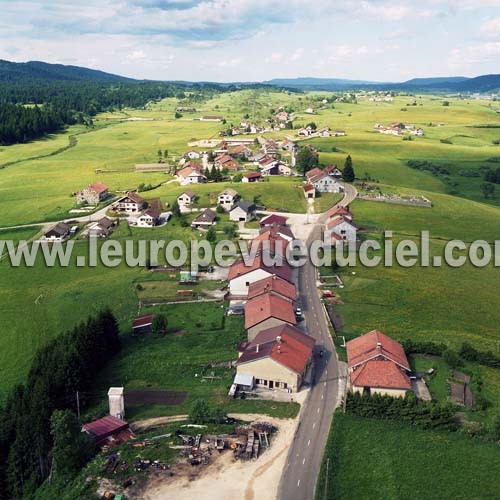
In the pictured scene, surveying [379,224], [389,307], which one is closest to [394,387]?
[389,307]

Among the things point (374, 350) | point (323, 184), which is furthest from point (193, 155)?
point (374, 350)

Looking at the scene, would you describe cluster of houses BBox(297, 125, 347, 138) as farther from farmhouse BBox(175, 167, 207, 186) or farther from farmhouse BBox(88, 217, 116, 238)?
farmhouse BBox(88, 217, 116, 238)

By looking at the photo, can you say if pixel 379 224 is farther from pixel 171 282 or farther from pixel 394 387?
pixel 394 387

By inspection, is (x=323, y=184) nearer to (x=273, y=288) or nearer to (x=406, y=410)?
(x=273, y=288)

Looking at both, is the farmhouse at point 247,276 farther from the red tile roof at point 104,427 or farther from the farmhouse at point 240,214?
the farmhouse at point 240,214

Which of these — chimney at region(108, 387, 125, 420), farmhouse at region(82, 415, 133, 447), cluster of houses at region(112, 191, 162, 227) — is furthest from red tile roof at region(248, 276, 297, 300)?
cluster of houses at region(112, 191, 162, 227)
